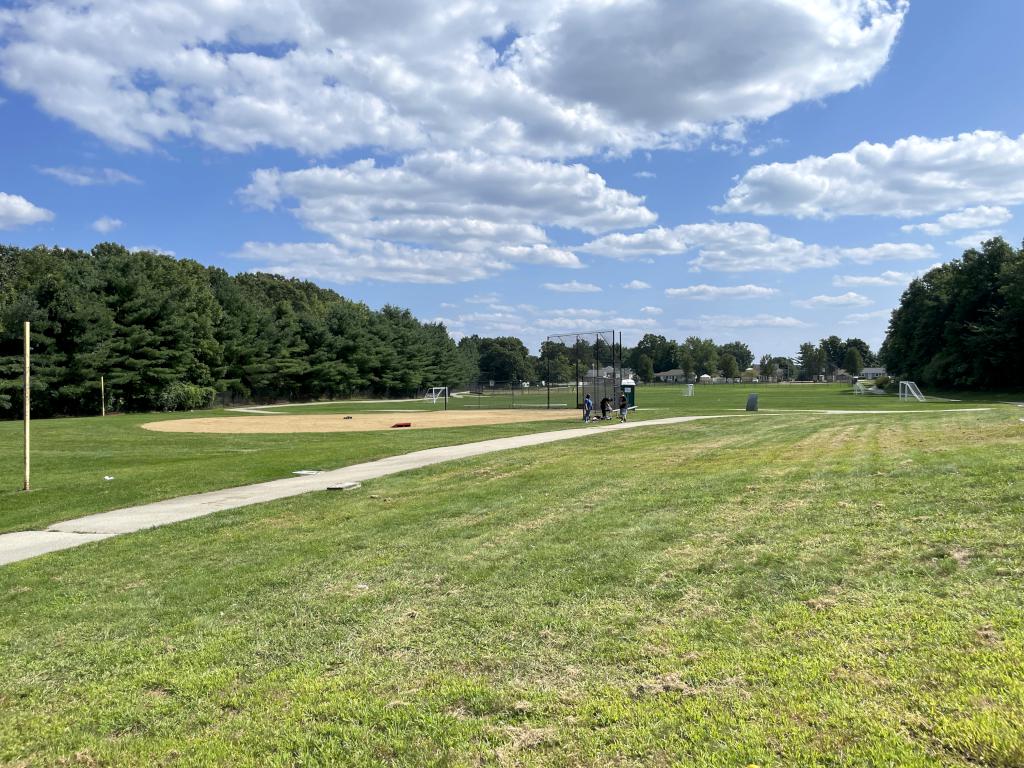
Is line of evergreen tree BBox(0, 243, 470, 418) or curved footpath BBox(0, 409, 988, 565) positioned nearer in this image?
curved footpath BBox(0, 409, 988, 565)

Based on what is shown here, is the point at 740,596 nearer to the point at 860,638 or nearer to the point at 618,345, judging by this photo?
the point at 860,638

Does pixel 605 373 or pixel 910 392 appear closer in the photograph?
pixel 605 373

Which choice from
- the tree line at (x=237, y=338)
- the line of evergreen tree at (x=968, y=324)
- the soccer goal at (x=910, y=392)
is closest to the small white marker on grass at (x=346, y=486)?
the tree line at (x=237, y=338)

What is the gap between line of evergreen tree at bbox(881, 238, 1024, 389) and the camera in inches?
2056

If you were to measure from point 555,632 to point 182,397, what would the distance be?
51573 mm

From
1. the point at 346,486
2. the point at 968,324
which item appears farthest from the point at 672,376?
the point at 346,486

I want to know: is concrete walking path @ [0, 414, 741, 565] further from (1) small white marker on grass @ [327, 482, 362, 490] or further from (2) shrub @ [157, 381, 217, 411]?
(2) shrub @ [157, 381, 217, 411]

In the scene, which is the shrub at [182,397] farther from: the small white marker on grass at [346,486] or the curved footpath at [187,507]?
the small white marker on grass at [346,486]

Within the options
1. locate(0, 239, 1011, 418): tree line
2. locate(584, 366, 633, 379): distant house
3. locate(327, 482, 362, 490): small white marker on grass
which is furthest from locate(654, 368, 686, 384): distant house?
locate(327, 482, 362, 490): small white marker on grass

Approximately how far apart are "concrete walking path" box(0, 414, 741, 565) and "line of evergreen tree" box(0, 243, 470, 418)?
3587 centimetres

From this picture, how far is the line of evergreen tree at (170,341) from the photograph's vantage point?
140 ft

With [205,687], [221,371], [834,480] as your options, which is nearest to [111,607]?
[205,687]

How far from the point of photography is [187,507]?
33.7 ft

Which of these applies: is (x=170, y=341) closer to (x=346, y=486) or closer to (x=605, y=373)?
(x=605, y=373)
